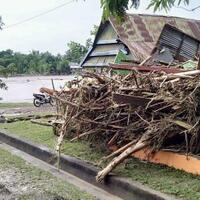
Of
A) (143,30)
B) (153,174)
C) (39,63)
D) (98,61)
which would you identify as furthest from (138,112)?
(39,63)

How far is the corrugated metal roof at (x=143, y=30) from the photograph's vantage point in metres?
17.3

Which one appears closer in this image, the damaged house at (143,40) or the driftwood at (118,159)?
the driftwood at (118,159)

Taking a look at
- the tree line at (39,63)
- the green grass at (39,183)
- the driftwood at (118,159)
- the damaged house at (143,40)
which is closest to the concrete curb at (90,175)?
the driftwood at (118,159)

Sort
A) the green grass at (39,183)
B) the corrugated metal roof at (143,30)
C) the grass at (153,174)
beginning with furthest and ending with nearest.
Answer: the corrugated metal roof at (143,30)
the green grass at (39,183)
the grass at (153,174)

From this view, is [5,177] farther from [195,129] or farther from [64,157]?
[195,129]

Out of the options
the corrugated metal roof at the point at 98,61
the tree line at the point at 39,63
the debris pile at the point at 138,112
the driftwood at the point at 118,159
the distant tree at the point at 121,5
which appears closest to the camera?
the distant tree at the point at 121,5

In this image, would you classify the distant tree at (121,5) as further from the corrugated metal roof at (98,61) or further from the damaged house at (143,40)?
the corrugated metal roof at (98,61)

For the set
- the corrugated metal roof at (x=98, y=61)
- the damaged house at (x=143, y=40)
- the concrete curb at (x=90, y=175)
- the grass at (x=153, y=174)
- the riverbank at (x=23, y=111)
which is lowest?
the riverbank at (x=23, y=111)

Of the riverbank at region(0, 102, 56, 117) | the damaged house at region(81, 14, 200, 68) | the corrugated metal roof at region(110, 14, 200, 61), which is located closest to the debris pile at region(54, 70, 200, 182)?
the damaged house at region(81, 14, 200, 68)

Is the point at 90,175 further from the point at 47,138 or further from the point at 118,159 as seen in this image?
the point at 47,138

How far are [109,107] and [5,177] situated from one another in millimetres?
2175

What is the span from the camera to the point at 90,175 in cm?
766

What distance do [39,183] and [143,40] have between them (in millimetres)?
11531

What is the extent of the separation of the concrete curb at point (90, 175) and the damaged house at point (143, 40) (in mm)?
4192
